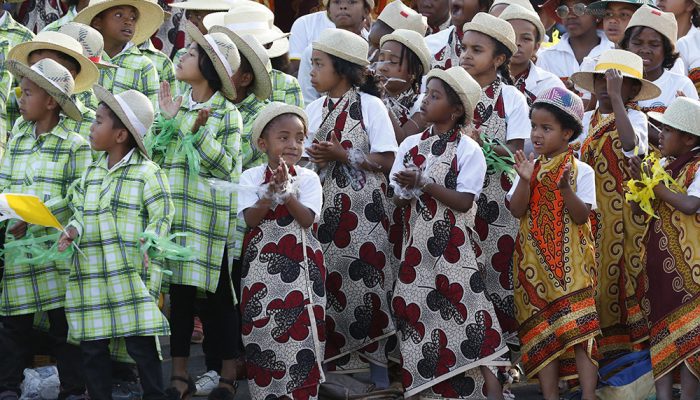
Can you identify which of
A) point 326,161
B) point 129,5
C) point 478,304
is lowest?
point 478,304

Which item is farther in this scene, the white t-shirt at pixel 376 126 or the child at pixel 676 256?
the white t-shirt at pixel 376 126

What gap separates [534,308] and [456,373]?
619 millimetres

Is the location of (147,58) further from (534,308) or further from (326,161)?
(534,308)

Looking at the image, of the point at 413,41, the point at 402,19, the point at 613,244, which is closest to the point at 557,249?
the point at 613,244

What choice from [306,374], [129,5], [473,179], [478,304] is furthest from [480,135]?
[129,5]

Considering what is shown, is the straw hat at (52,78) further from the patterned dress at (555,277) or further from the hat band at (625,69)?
the hat band at (625,69)

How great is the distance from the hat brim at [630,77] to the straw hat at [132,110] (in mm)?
2814

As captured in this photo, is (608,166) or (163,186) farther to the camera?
(608,166)

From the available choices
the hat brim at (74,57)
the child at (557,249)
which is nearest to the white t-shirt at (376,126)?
the child at (557,249)

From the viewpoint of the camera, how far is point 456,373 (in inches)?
317

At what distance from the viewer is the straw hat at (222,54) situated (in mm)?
8328

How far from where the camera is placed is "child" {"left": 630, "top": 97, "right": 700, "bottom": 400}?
8.03 m

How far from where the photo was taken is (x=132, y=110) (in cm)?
782

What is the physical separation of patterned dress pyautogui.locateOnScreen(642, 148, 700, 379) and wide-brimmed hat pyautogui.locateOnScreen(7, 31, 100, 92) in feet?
11.6
